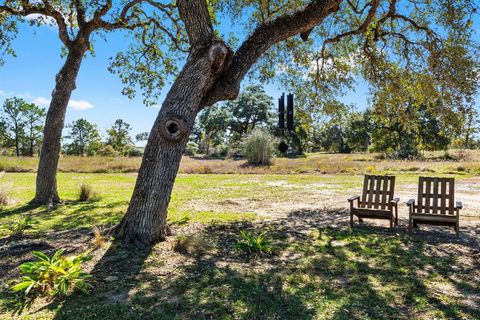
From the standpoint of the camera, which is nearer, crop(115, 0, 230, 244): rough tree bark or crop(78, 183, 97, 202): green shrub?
crop(115, 0, 230, 244): rough tree bark

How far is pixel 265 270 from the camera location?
4.38m

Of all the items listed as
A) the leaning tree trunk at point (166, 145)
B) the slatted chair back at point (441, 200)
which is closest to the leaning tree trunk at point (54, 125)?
the leaning tree trunk at point (166, 145)

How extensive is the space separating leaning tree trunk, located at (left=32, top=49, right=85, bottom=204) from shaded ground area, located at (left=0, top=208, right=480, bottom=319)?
12.8 feet

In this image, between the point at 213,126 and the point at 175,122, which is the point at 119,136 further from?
the point at 175,122

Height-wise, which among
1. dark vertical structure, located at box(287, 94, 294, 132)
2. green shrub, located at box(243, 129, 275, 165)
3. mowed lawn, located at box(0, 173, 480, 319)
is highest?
dark vertical structure, located at box(287, 94, 294, 132)

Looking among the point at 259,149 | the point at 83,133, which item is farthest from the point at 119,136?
the point at 259,149

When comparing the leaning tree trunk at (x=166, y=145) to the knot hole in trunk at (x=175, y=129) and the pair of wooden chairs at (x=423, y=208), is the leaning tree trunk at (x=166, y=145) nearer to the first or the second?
the knot hole in trunk at (x=175, y=129)

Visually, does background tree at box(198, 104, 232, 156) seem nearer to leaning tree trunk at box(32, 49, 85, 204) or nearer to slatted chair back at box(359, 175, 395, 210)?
leaning tree trunk at box(32, 49, 85, 204)

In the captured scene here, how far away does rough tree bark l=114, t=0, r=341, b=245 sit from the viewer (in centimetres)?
496

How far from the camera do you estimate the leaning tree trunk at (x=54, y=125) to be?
9141mm

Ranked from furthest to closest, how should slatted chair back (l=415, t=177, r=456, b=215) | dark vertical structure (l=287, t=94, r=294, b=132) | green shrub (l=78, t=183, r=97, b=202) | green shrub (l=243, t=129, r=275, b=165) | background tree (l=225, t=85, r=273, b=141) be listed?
1. background tree (l=225, t=85, r=273, b=141)
2. green shrub (l=243, t=129, r=275, b=165)
3. dark vertical structure (l=287, t=94, r=294, b=132)
4. green shrub (l=78, t=183, r=97, b=202)
5. slatted chair back (l=415, t=177, r=456, b=215)

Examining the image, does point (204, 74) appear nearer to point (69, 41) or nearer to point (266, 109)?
point (69, 41)

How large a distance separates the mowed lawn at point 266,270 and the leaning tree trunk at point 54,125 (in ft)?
4.38

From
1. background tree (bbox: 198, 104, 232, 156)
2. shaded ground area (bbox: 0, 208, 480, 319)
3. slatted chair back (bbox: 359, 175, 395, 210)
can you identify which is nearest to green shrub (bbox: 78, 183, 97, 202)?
shaded ground area (bbox: 0, 208, 480, 319)
